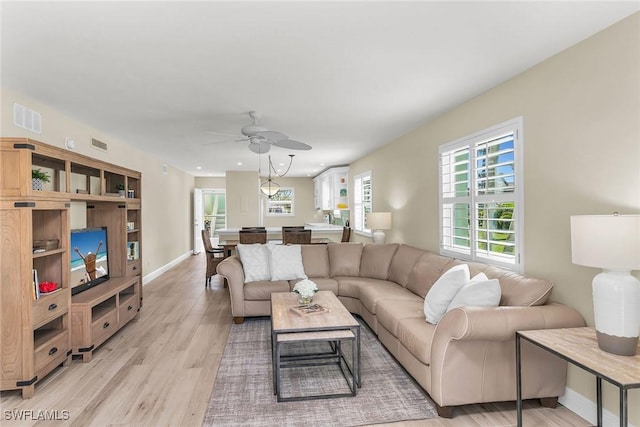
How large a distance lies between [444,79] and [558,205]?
138cm

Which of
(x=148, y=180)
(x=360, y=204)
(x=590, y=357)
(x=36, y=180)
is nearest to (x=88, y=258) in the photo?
(x=36, y=180)

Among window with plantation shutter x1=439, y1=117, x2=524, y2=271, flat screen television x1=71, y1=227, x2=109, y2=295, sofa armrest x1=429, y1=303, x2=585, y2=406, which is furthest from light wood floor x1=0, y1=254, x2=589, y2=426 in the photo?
window with plantation shutter x1=439, y1=117, x2=524, y2=271

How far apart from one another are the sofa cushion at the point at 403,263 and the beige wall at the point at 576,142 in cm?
151

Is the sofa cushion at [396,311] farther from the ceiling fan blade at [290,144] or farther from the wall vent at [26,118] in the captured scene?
the wall vent at [26,118]

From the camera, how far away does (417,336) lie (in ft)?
8.65

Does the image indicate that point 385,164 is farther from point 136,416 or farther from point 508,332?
point 136,416

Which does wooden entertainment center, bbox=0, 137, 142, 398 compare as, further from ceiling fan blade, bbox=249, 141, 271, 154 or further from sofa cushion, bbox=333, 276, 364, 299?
sofa cushion, bbox=333, 276, 364, 299

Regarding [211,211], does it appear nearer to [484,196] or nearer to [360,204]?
[360,204]

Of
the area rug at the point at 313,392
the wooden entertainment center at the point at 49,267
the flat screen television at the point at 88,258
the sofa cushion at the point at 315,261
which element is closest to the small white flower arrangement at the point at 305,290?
the area rug at the point at 313,392

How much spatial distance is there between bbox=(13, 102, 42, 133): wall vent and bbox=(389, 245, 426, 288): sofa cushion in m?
4.34

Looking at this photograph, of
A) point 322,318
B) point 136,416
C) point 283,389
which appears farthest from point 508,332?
point 136,416

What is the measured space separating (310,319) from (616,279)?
2031mm

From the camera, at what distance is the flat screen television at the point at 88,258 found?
3443mm

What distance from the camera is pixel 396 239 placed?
573 cm
